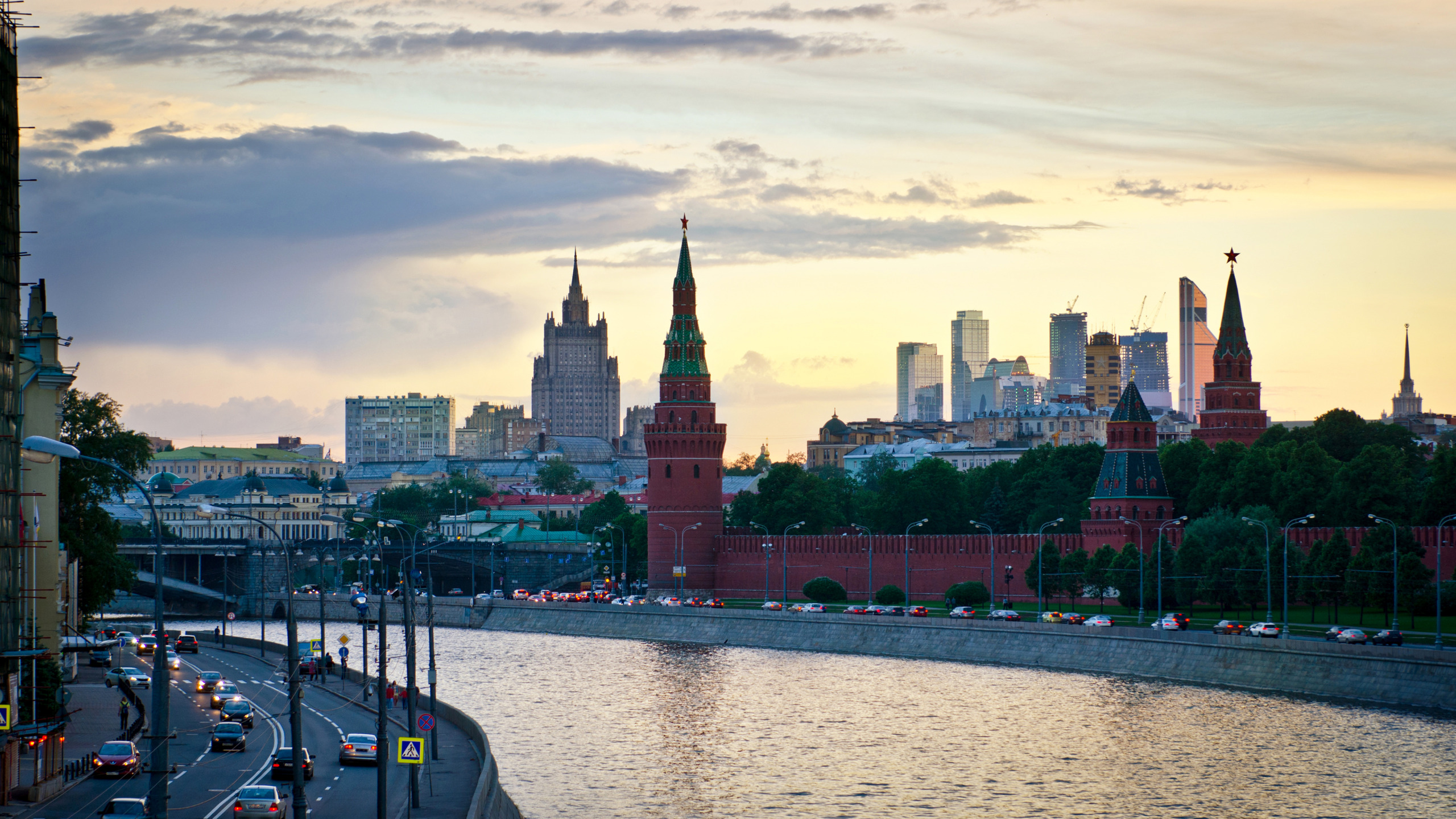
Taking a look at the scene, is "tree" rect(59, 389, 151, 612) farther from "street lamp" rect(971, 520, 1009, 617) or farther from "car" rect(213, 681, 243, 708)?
"street lamp" rect(971, 520, 1009, 617)

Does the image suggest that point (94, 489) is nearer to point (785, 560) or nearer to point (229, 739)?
point (229, 739)

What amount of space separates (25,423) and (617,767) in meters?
19.5

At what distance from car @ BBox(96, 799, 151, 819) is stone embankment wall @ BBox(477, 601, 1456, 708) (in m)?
43.9

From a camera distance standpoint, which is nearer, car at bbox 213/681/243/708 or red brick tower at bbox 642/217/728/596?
car at bbox 213/681/243/708

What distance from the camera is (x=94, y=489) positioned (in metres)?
83.1

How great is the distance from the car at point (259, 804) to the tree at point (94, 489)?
89.0ft

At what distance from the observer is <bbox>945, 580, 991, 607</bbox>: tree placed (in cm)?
10875

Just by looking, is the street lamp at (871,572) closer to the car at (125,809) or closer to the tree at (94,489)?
the tree at (94,489)

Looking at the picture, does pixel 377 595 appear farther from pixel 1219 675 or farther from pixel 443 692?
pixel 1219 675

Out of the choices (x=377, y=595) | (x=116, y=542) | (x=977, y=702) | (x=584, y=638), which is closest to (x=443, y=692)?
(x=116, y=542)

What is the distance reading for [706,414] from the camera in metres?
131

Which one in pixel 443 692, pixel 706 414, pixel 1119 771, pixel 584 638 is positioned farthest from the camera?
pixel 706 414

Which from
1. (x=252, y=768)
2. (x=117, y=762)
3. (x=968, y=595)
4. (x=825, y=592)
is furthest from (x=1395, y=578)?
(x=117, y=762)

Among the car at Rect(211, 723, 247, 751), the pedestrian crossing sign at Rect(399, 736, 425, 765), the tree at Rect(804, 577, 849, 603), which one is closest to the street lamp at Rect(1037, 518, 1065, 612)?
the tree at Rect(804, 577, 849, 603)
